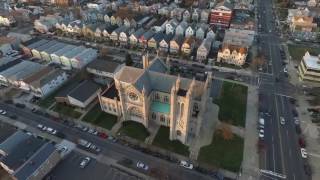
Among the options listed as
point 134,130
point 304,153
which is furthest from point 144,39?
point 304,153

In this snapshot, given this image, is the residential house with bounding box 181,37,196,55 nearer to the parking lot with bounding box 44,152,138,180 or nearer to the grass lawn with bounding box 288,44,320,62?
the grass lawn with bounding box 288,44,320,62

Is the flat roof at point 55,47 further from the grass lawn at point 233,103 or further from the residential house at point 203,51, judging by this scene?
the grass lawn at point 233,103

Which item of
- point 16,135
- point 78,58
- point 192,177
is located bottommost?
point 192,177

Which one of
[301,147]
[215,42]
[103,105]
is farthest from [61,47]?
[301,147]

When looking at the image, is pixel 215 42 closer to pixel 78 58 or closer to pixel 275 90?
pixel 275 90

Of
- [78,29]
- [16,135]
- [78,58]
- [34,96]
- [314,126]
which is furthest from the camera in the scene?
[78,29]

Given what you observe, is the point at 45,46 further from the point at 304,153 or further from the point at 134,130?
the point at 304,153

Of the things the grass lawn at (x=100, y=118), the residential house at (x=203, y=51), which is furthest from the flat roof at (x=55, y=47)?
the residential house at (x=203, y=51)
